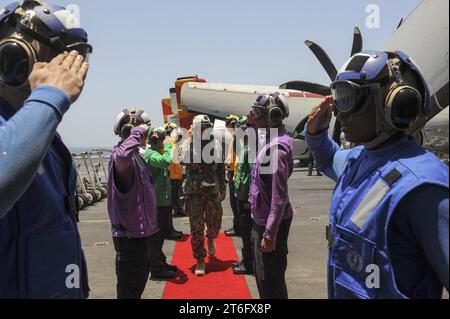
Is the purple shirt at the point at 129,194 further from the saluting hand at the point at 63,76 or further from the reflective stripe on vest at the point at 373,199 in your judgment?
the reflective stripe on vest at the point at 373,199

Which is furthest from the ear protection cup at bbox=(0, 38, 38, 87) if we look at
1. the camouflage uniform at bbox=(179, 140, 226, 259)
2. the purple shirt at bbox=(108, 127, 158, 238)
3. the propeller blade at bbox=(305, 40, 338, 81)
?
the propeller blade at bbox=(305, 40, 338, 81)

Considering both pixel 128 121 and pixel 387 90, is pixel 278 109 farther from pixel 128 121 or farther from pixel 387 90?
pixel 387 90

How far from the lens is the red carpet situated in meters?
5.05

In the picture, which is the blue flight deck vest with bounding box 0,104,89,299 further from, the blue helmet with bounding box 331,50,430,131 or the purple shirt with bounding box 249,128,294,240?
the purple shirt with bounding box 249,128,294,240

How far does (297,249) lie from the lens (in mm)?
7133

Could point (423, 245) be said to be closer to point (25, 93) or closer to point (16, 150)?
point (16, 150)

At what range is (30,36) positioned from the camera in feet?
4.95

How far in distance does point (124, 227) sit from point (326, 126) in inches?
101

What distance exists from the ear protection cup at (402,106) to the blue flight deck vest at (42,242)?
1371 mm

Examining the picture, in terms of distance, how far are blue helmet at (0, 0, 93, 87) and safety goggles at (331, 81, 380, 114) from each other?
1116 millimetres

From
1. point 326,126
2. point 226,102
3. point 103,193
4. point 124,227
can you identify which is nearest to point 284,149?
point 326,126

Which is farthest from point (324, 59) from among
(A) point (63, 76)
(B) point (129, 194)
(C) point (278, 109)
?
(A) point (63, 76)

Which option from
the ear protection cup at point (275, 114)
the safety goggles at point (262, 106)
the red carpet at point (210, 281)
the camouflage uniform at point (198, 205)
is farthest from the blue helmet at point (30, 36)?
the camouflage uniform at point (198, 205)

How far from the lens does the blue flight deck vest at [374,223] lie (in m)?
1.47
